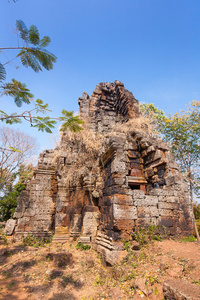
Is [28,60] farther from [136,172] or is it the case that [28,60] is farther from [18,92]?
[136,172]

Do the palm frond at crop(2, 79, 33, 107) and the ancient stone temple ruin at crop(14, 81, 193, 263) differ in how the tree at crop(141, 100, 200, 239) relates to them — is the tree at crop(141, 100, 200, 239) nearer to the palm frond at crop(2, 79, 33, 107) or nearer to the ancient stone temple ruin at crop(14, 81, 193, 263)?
the ancient stone temple ruin at crop(14, 81, 193, 263)

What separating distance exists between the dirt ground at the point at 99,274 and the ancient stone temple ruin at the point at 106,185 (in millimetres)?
536

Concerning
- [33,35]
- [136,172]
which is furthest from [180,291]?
[136,172]

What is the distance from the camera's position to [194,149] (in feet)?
40.0

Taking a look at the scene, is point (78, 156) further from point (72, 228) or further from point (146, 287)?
point (146, 287)

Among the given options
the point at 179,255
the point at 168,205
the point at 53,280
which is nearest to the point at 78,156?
the point at 168,205

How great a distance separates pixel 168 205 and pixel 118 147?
2737mm

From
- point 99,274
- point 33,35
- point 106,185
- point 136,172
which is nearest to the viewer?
point 33,35

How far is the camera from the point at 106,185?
21.7 feet

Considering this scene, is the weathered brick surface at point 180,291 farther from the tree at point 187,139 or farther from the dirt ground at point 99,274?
the tree at point 187,139

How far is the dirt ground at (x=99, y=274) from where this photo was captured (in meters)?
3.49

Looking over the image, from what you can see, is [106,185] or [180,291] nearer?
[180,291]

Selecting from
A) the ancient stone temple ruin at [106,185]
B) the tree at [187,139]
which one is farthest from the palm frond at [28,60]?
the tree at [187,139]

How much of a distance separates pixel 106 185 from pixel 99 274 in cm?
283
